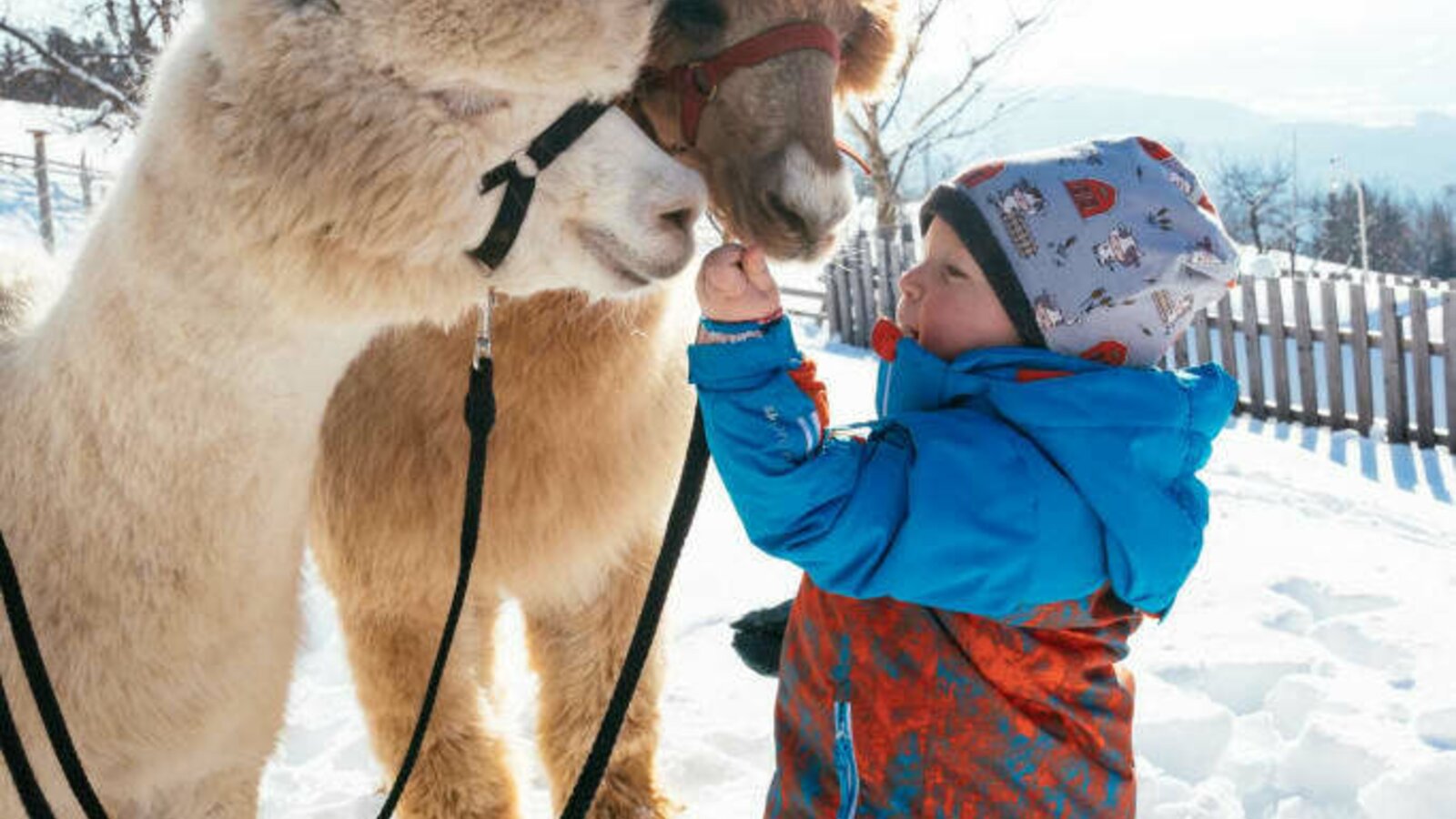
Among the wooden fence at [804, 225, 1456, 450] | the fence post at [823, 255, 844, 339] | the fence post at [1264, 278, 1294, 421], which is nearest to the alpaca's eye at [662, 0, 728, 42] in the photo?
the wooden fence at [804, 225, 1456, 450]

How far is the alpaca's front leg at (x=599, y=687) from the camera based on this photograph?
8.41ft

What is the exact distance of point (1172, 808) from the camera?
2576 mm

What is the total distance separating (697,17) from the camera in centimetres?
197

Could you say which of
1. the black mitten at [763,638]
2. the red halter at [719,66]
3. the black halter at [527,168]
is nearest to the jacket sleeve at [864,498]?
the black halter at [527,168]

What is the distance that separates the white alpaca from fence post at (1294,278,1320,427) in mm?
7761

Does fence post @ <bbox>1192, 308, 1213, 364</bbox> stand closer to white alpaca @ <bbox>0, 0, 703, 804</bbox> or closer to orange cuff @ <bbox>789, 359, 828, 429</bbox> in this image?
orange cuff @ <bbox>789, 359, 828, 429</bbox>

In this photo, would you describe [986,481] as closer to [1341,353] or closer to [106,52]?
[106,52]

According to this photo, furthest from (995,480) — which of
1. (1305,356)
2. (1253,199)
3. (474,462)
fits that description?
(1253,199)

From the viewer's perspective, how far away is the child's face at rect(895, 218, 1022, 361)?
1.51 metres

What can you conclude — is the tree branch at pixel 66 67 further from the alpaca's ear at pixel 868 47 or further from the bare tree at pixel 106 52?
the alpaca's ear at pixel 868 47

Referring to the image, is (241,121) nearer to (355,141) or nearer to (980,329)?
(355,141)

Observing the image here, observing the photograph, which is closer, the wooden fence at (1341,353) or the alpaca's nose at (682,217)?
the alpaca's nose at (682,217)

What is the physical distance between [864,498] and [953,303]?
1.10 feet

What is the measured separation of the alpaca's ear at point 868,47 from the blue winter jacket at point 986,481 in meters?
1.12
